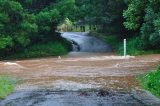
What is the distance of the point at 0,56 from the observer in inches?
1297

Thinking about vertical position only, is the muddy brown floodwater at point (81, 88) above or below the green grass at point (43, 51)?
above

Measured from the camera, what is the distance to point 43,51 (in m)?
35.3

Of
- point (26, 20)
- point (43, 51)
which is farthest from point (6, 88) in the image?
point (43, 51)

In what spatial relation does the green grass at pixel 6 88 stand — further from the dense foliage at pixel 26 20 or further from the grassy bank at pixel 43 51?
the grassy bank at pixel 43 51

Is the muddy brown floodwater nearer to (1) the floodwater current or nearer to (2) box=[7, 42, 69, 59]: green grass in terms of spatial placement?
(1) the floodwater current

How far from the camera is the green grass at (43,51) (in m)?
33.6

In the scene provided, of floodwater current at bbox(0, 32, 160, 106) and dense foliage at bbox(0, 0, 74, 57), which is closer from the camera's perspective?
floodwater current at bbox(0, 32, 160, 106)

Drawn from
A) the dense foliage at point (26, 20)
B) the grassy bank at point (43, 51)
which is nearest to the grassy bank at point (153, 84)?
the dense foliage at point (26, 20)

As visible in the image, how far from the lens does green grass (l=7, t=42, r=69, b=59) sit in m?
33.6

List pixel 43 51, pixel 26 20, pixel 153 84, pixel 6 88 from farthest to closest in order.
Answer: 1. pixel 43 51
2. pixel 26 20
3. pixel 153 84
4. pixel 6 88

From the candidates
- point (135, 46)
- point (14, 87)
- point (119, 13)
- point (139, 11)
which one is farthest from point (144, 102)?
point (119, 13)

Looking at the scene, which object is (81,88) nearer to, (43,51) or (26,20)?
(26,20)

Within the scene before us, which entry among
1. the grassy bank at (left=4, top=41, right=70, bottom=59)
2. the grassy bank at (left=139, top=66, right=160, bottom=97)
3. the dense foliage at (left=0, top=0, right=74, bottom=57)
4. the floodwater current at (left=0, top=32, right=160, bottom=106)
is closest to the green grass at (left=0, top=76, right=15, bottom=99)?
the floodwater current at (left=0, top=32, right=160, bottom=106)

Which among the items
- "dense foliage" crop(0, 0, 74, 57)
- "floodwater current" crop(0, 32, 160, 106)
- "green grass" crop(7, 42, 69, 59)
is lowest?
"green grass" crop(7, 42, 69, 59)
